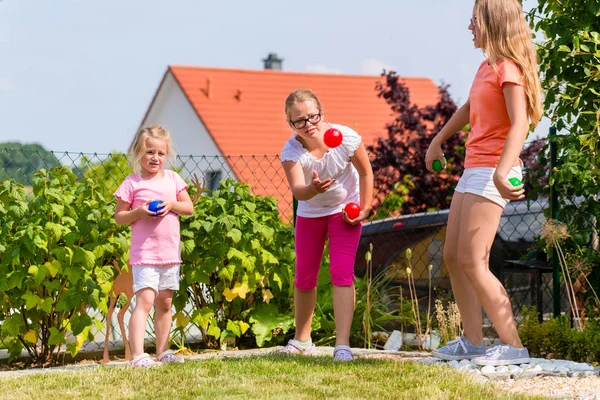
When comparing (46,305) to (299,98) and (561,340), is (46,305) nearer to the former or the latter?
(299,98)

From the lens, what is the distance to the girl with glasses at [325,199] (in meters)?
4.92

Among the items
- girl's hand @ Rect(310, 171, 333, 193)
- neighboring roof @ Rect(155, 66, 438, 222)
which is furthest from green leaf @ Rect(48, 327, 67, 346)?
neighboring roof @ Rect(155, 66, 438, 222)

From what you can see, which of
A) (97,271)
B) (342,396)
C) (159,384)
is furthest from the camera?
(97,271)

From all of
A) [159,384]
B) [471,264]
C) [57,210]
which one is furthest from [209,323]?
[471,264]

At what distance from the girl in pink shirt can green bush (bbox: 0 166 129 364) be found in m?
0.55

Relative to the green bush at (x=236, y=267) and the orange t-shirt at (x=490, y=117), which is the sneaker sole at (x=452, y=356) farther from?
the green bush at (x=236, y=267)

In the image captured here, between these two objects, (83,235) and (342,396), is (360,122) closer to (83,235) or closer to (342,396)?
(83,235)

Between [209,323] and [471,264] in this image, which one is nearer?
[471,264]

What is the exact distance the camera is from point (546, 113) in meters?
6.45

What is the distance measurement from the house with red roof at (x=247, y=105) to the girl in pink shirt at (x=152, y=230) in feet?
51.4

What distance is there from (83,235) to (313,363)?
6.07 ft

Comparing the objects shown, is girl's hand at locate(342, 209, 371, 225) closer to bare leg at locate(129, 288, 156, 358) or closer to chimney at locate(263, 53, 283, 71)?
bare leg at locate(129, 288, 156, 358)

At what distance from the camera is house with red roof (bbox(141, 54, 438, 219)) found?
2166cm

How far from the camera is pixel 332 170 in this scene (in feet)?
16.6
